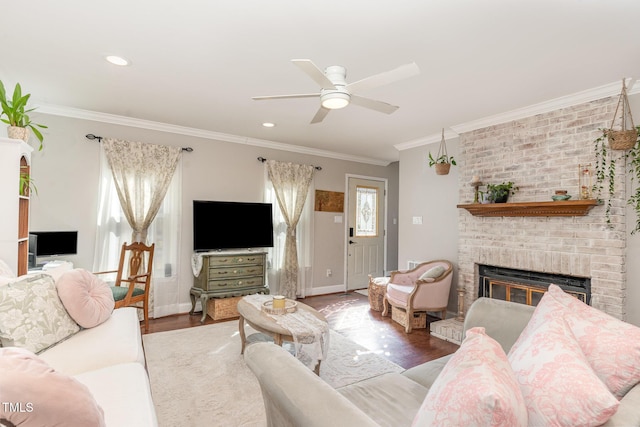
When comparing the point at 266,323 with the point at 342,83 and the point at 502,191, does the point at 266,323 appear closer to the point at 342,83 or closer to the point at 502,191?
the point at 342,83

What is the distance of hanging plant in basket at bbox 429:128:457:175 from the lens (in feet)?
14.1

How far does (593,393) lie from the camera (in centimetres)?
93

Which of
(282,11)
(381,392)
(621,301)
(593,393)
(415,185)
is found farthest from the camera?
(415,185)

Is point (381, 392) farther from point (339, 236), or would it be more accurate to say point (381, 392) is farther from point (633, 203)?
point (339, 236)

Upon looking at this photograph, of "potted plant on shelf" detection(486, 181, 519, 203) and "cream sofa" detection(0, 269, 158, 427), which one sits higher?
"potted plant on shelf" detection(486, 181, 519, 203)

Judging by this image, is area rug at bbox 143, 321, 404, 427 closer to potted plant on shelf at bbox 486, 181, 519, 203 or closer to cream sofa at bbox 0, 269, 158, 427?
cream sofa at bbox 0, 269, 158, 427

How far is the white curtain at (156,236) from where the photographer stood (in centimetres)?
396

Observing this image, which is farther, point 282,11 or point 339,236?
point 339,236

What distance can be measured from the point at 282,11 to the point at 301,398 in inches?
78.6

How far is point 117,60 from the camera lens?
254 cm

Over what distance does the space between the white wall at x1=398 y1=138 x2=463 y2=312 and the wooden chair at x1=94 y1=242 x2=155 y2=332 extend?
3569mm

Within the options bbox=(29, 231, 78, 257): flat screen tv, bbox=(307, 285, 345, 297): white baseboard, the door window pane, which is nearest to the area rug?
bbox=(29, 231, 78, 257): flat screen tv

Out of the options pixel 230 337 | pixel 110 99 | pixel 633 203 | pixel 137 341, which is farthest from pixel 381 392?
pixel 110 99

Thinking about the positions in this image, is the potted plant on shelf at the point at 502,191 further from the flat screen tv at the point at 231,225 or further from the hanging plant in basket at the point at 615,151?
the flat screen tv at the point at 231,225
